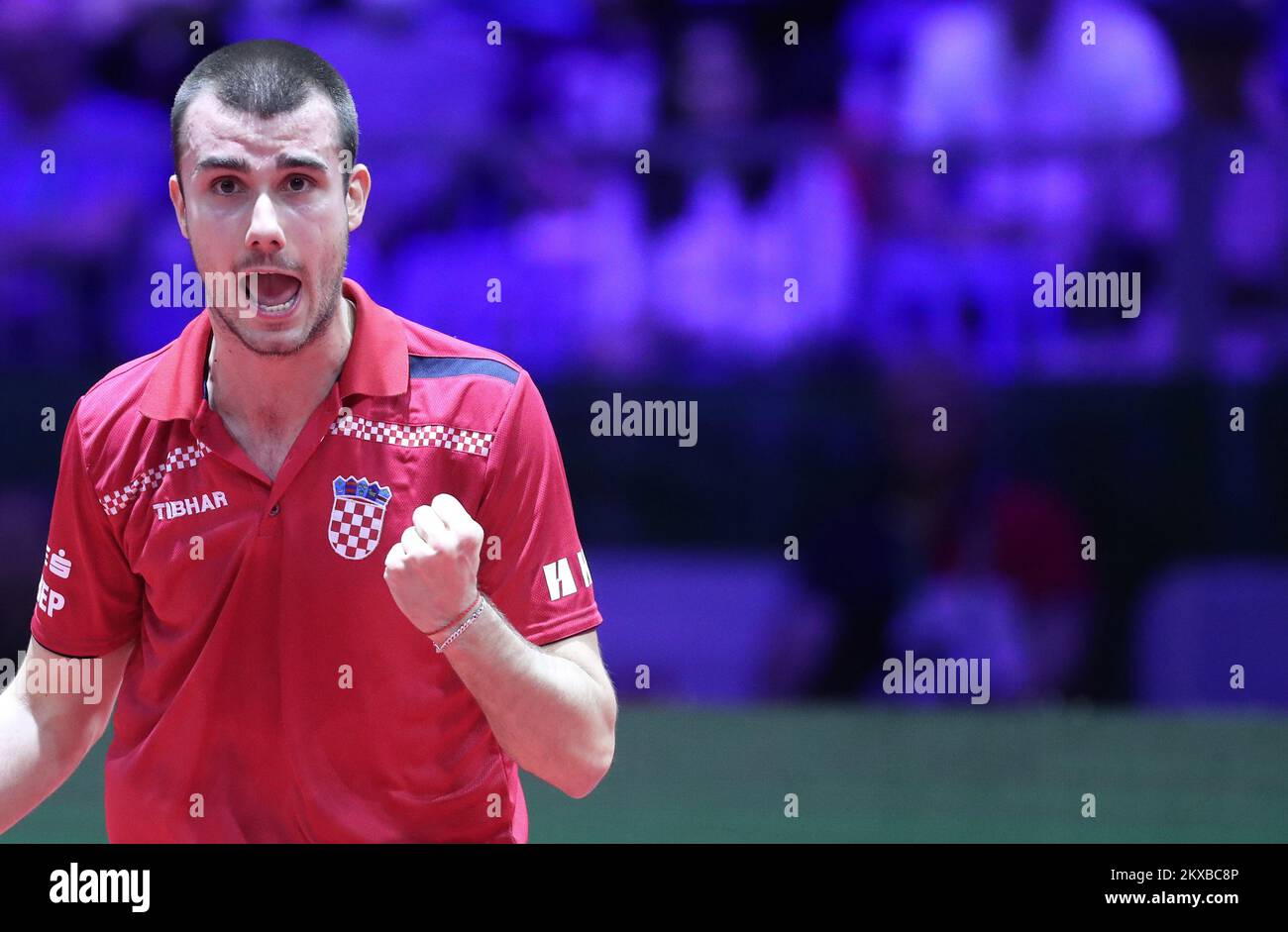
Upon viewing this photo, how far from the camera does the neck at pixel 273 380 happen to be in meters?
2.27

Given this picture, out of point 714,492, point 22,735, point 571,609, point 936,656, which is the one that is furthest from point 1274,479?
point 22,735

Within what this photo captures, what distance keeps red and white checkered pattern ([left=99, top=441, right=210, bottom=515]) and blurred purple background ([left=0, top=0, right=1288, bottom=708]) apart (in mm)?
3468

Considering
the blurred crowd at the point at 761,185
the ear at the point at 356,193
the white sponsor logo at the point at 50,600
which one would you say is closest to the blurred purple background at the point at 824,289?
the blurred crowd at the point at 761,185

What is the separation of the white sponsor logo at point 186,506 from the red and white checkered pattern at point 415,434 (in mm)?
182

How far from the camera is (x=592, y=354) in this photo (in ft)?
19.0

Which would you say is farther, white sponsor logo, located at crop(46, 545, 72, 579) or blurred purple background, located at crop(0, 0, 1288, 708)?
blurred purple background, located at crop(0, 0, 1288, 708)

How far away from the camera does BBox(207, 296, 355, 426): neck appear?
2.27 m

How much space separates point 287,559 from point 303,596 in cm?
5

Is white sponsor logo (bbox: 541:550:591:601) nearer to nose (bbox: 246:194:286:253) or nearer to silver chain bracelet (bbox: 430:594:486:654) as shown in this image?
silver chain bracelet (bbox: 430:594:486:654)
